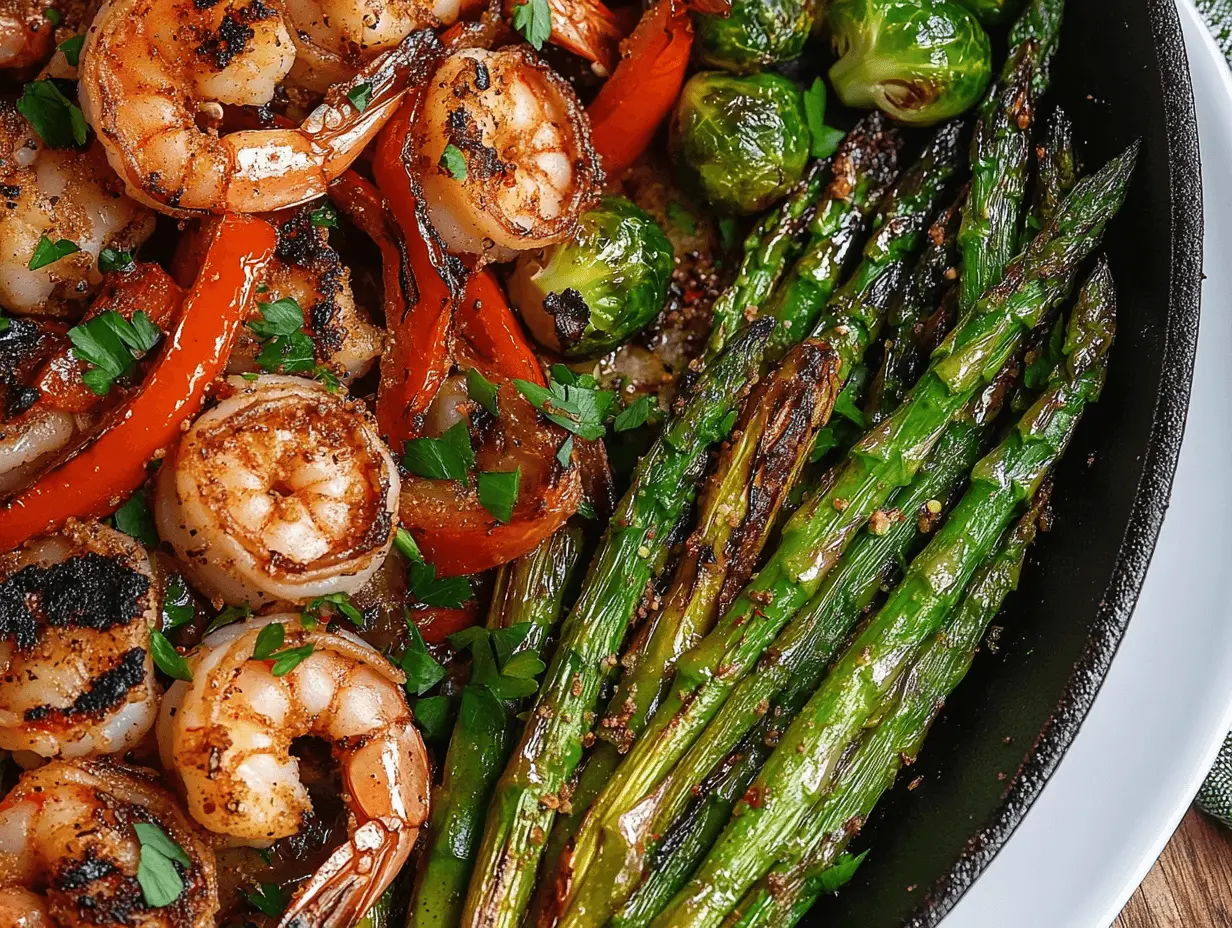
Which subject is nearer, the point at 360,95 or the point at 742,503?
the point at 360,95

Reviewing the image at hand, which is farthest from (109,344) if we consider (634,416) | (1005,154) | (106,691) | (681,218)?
(1005,154)

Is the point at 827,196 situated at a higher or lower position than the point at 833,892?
higher

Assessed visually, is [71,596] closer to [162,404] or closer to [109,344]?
[162,404]

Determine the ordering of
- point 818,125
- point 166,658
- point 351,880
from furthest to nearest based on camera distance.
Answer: point 818,125
point 166,658
point 351,880

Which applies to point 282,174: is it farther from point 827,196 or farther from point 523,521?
point 827,196

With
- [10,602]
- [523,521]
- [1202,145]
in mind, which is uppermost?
[1202,145]

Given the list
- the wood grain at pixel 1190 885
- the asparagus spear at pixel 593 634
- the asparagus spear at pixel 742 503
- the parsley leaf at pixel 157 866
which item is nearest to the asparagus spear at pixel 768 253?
the asparagus spear at pixel 593 634

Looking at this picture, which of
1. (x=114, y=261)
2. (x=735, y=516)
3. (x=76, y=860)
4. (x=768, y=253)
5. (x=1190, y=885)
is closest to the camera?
(x=76, y=860)

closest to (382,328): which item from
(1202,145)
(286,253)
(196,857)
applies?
(286,253)

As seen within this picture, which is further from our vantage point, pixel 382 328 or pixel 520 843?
pixel 382 328
